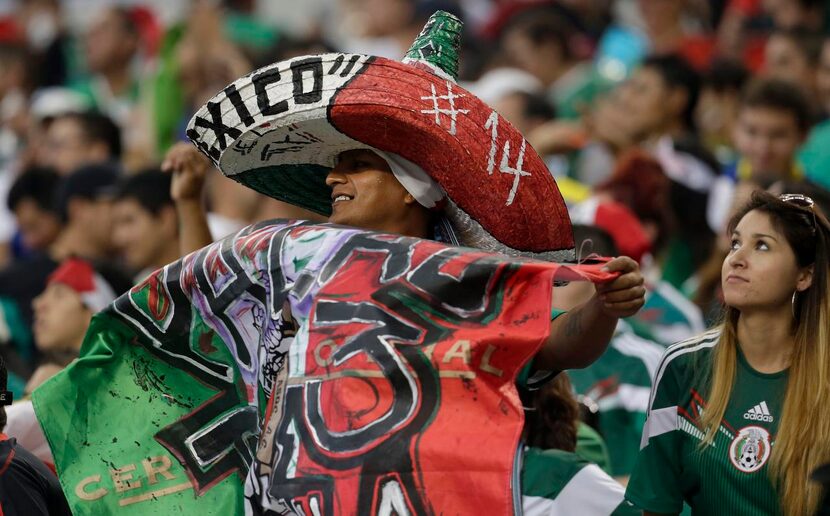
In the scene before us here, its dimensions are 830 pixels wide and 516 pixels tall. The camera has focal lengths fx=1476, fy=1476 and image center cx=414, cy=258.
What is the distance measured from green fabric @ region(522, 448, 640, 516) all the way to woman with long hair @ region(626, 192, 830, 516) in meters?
0.22

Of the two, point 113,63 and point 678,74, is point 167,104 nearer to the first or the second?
point 113,63

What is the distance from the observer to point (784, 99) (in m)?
6.87

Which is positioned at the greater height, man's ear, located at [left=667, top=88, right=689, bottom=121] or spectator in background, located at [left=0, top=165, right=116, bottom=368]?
man's ear, located at [left=667, top=88, right=689, bottom=121]

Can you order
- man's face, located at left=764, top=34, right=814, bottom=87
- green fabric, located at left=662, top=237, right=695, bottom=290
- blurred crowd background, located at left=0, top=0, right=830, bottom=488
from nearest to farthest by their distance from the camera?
blurred crowd background, located at left=0, top=0, right=830, bottom=488, green fabric, located at left=662, top=237, right=695, bottom=290, man's face, located at left=764, top=34, right=814, bottom=87

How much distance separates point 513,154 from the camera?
3.35m

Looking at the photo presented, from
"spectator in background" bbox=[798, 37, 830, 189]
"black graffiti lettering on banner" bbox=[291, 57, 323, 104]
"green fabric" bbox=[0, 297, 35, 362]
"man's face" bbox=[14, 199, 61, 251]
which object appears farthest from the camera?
"man's face" bbox=[14, 199, 61, 251]

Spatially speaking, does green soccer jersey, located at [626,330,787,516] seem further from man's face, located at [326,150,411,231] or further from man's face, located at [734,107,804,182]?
man's face, located at [734,107,804,182]

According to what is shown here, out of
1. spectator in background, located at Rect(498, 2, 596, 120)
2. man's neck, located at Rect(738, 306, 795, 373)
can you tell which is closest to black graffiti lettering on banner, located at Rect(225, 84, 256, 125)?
man's neck, located at Rect(738, 306, 795, 373)

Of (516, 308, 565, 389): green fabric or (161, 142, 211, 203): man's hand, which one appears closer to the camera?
(516, 308, 565, 389): green fabric

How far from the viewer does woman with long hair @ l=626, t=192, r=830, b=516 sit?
3.38 metres

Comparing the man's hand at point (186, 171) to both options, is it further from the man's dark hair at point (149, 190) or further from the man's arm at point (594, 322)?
the man's dark hair at point (149, 190)

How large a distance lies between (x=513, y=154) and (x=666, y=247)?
391cm

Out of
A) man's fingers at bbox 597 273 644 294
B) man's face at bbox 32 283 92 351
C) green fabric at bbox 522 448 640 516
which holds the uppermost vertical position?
man's fingers at bbox 597 273 644 294

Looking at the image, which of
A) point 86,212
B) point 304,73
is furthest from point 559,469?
point 86,212
